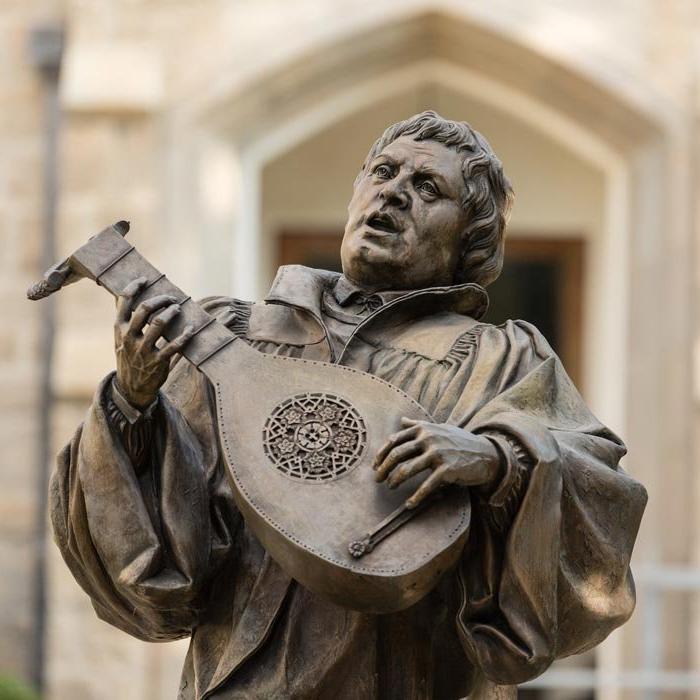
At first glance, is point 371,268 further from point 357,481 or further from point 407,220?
point 357,481

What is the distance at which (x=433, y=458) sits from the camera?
10.6 feet

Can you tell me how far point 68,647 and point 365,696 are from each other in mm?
5968

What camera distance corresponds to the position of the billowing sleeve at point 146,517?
3.44 meters

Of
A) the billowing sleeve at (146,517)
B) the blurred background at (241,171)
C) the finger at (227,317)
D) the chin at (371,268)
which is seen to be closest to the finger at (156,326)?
the billowing sleeve at (146,517)

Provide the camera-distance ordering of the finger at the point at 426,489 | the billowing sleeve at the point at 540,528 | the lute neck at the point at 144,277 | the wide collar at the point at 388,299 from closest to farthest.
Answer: the finger at the point at 426,489 → the billowing sleeve at the point at 540,528 → the lute neck at the point at 144,277 → the wide collar at the point at 388,299

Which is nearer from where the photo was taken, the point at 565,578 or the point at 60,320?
the point at 565,578

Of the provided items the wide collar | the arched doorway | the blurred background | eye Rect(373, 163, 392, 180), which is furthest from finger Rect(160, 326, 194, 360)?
the arched doorway

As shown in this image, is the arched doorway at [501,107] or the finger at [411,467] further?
the arched doorway at [501,107]

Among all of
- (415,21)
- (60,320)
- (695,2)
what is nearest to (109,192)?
(60,320)

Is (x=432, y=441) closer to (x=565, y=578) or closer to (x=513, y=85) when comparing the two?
(x=565, y=578)

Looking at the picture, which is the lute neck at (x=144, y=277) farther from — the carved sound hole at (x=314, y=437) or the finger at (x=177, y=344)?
the carved sound hole at (x=314, y=437)

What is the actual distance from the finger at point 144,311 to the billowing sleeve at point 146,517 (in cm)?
12

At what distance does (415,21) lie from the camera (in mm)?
9547

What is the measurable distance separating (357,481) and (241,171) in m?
6.69
